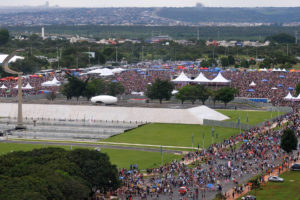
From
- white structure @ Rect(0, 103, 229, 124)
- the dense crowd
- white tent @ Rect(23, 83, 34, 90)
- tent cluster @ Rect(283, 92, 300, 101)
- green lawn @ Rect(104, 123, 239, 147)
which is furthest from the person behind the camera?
white tent @ Rect(23, 83, 34, 90)

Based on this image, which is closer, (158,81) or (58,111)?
(58,111)

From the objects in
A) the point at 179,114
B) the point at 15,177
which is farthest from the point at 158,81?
the point at 15,177

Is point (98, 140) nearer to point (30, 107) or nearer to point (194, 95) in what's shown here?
point (30, 107)

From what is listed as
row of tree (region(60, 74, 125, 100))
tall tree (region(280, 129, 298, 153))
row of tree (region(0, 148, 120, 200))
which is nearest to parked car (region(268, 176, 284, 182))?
tall tree (region(280, 129, 298, 153))

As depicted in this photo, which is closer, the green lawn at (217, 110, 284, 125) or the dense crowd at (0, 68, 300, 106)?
the green lawn at (217, 110, 284, 125)

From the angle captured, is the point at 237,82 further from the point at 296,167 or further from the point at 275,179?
the point at 275,179

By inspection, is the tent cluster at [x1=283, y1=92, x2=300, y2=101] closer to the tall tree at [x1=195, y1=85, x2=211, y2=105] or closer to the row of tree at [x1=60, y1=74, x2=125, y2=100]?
the tall tree at [x1=195, y1=85, x2=211, y2=105]

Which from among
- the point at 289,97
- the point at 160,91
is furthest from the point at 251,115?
the point at 160,91
